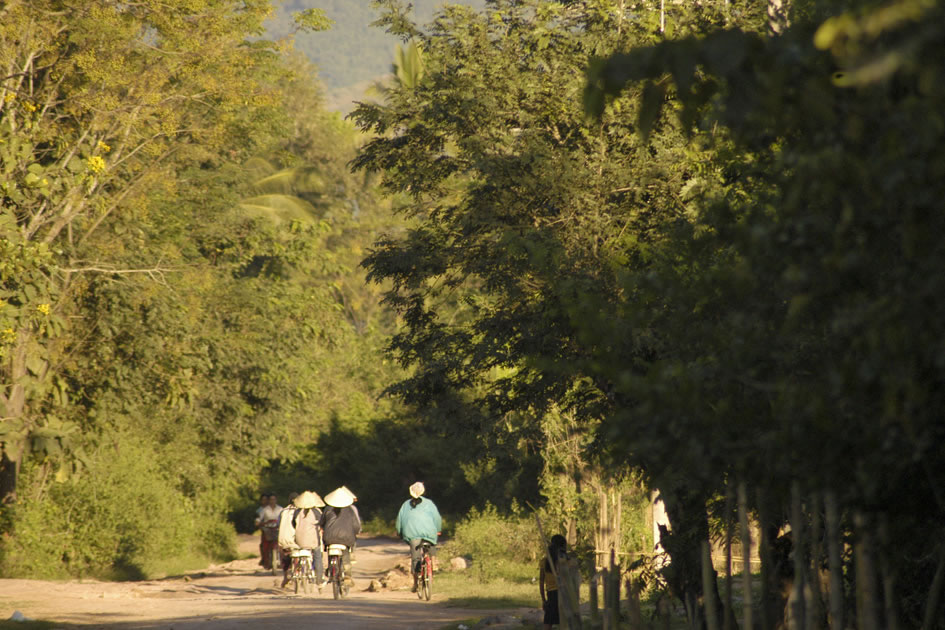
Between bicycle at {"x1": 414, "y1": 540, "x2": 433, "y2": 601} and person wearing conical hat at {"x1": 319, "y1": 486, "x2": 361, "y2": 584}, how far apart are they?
43.6 inches

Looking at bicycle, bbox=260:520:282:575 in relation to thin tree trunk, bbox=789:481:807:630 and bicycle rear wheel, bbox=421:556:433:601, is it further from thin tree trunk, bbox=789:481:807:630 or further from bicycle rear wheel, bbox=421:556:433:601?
thin tree trunk, bbox=789:481:807:630

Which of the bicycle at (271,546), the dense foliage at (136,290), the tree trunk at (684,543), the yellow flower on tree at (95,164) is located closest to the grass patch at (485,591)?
the bicycle at (271,546)

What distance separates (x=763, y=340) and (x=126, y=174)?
67.4ft

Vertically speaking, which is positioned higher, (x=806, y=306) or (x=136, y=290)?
(x=136, y=290)

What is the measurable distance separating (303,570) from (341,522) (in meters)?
1.61

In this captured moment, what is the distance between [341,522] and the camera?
1895 cm

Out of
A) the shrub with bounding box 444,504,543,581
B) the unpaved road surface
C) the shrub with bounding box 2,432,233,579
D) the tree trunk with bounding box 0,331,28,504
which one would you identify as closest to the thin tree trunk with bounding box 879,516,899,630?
the unpaved road surface

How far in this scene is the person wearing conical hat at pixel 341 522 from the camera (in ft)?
61.5

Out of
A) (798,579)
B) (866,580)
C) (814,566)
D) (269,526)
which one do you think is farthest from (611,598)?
(269,526)

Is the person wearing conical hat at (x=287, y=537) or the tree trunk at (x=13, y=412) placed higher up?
the tree trunk at (x=13, y=412)

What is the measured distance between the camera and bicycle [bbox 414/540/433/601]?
61.2ft

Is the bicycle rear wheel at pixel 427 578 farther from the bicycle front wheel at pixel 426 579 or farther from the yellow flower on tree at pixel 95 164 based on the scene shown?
the yellow flower on tree at pixel 95 164

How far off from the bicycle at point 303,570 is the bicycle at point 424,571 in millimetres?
2028

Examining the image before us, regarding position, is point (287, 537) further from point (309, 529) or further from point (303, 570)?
point (309, 529)
